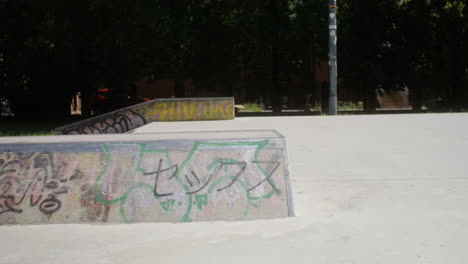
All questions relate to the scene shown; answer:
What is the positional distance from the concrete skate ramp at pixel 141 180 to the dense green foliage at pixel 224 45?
16539 millimetres

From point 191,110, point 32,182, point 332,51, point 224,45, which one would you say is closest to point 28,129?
point 191,110

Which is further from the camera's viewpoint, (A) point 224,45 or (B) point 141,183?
(A) point 224,45

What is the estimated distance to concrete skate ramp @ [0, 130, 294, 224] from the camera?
534cm

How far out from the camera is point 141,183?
17.7 ft

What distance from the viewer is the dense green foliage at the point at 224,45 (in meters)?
22.2

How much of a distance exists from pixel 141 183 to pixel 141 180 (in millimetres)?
34

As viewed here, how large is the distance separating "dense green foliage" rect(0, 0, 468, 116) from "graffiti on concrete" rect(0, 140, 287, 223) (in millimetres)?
16567

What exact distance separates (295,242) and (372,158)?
16.0 feet

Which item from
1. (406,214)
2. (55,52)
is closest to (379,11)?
(55,52)

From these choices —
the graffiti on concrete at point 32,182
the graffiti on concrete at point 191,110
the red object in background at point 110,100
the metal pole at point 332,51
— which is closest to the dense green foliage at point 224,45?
the red object in background at point 110,100

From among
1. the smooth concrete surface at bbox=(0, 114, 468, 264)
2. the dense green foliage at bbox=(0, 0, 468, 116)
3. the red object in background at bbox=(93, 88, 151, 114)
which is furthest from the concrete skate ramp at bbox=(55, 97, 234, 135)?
the smooth concrete surface at bbox=(0, 114, 468, 264)

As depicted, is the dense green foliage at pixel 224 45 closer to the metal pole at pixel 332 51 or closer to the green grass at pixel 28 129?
→ the green grass at pixel 28 129

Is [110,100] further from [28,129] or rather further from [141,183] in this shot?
[141,183]

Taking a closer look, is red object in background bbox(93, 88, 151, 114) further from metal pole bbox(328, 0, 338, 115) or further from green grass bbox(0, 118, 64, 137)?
metal pole bbox(328, 0, 338, 115)
